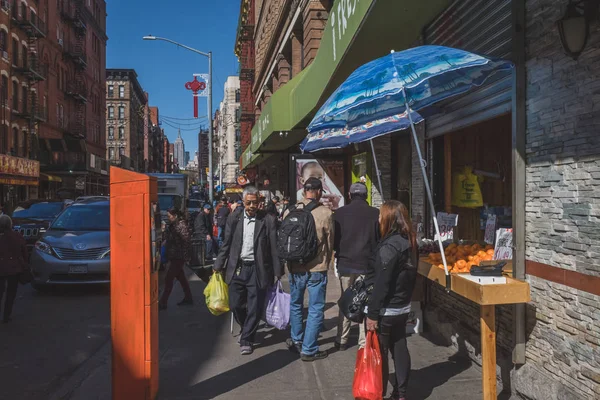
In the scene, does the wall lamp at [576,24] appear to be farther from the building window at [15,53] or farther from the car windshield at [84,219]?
the building window at [15,53]

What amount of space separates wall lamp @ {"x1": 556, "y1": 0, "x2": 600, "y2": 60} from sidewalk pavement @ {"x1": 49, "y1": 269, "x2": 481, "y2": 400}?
3.02 meters

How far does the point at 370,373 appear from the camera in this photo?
14.5 ft

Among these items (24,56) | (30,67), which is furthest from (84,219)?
(24,56)

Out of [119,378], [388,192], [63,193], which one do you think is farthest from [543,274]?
[63,193]

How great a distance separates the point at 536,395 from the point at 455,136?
11.7 feet

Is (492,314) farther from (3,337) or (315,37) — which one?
(315,37)

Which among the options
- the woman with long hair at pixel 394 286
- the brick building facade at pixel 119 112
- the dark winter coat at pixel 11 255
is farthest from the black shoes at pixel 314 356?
the brick building facade at pixel 119 112

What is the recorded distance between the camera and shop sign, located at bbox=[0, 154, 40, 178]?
99.8ft

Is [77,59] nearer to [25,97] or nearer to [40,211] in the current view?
[25,97]

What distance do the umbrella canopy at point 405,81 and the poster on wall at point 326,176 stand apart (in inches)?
206

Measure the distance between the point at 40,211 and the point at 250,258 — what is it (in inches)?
518

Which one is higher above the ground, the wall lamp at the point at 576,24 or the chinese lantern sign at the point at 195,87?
the chinese lantern sign at the point at 195,87

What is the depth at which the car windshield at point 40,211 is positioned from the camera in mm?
16844

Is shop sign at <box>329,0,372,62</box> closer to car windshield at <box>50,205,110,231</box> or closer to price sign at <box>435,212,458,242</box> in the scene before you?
price sign at <box>435,212,458,242</box>
